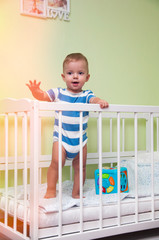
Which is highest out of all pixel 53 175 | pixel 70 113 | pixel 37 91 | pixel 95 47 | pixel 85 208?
pixel 95 47

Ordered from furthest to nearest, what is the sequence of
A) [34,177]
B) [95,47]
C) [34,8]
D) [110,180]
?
[95,47], [34,8], [110,180], [34,177]

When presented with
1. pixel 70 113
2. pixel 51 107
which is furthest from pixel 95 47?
pixel 51 107

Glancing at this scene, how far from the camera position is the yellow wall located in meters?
2.20

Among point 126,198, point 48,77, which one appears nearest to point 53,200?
point 126,198

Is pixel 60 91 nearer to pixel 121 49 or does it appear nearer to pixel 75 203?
pixel 75 203

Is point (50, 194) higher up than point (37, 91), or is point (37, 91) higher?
point (37, 91)

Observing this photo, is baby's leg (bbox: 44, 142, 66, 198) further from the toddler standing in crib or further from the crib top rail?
the crib top rail

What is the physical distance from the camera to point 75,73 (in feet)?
5.98

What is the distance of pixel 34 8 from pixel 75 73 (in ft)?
2.27

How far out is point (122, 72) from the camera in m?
2.65

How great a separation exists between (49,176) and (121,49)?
1.28m

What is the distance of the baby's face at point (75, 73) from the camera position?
1.81m

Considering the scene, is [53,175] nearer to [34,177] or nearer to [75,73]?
[34,177]

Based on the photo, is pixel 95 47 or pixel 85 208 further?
pixel 95 47
